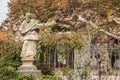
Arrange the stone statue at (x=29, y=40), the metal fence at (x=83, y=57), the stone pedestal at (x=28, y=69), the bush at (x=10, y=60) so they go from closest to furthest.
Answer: the bush at (x=10, y=60)
the metal fence at (x=83, y=57)
the stone pedestal at (x=28, y=69)
the stone statue at (x=29, y=40)

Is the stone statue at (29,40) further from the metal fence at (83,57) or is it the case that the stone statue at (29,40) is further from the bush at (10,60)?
the metal fence at (83,57)

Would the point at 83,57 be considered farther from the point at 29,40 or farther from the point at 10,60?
the point at 10,60

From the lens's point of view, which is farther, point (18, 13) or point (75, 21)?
point (18, 13)

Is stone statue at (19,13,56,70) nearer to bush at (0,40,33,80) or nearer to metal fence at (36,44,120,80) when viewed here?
bush at (0,40,33,80)

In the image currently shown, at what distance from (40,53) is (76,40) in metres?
2.97

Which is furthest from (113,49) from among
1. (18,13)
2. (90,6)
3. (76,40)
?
(18,13)

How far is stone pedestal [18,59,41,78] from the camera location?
54.5 feet

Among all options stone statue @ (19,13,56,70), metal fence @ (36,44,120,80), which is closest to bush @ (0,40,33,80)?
stone statue @ (19,13,56,70)

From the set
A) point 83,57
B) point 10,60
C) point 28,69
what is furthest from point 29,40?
point 83,57

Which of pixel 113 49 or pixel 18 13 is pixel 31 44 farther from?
pixel 18 13

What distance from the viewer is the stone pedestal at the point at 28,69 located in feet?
54.5

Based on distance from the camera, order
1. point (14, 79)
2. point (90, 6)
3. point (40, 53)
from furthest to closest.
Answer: point (90, 6), point (40, 53), point (14, 79)

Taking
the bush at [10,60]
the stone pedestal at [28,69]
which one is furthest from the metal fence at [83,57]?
the bush at [10,60]

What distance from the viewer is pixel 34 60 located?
59.5ft
